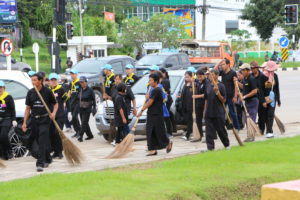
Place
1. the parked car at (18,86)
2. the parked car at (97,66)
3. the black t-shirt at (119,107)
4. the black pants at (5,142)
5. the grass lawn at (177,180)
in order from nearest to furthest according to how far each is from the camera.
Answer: the grass lawn at (177,180), the black pants at (5,142), the parked car at (18,86), the black t-shirt at (119,107), the parked car at (97,66)

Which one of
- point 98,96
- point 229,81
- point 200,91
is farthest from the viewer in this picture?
point 98,96

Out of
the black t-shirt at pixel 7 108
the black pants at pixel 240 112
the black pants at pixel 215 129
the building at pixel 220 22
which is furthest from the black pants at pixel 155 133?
the building at pixel 220 22

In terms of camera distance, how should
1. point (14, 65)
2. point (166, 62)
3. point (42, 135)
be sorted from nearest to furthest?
point (42, 135)
point (166, 62)
point (14, 65)

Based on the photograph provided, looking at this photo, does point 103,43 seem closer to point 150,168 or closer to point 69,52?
point 69,52

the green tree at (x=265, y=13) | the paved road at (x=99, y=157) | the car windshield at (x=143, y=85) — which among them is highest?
the green tree at (x=265, y=13)

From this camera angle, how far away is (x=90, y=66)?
1056 inches

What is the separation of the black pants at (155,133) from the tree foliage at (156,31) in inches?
1727

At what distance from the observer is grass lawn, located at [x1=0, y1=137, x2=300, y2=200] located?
346 inches

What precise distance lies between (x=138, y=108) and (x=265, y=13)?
5660cm

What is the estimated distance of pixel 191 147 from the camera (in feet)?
50.2

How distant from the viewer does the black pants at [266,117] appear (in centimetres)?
1596

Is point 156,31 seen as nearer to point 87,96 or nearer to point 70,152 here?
point 87,96

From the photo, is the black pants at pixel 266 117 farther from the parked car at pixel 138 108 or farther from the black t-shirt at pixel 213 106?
the black t-shirt at pixel 213 106

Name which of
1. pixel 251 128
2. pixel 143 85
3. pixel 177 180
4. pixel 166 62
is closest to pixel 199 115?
pixel 251 128
